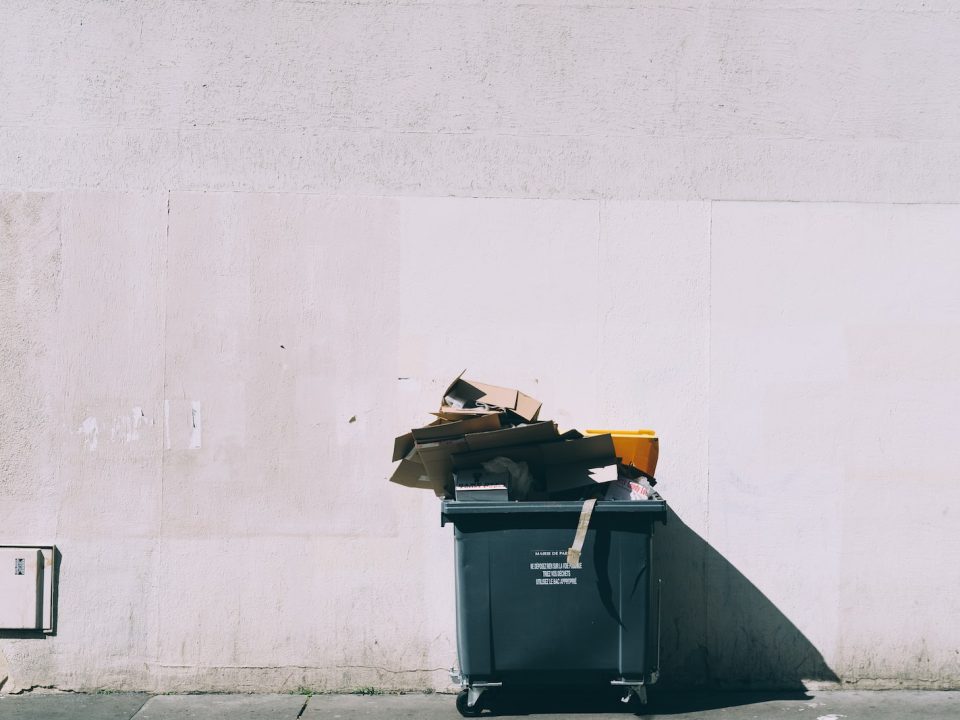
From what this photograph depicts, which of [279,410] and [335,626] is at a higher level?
[279,410]

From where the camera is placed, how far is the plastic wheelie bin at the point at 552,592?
4.88 meters

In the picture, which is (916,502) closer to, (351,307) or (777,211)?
(777,211)

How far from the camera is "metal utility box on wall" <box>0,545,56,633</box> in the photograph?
5641 millimetres

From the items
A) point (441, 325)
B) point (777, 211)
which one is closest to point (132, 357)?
point (441, 325)

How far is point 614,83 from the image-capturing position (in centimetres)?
577

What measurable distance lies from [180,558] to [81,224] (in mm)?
1928

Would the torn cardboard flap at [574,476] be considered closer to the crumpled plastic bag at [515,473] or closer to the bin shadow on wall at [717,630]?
the crumpled plastic bag at [515,473]

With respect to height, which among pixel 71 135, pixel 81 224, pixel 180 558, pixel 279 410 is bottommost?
pixel 180 558

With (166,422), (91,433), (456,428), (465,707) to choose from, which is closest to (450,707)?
(465,707)

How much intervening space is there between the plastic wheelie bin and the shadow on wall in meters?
0.87

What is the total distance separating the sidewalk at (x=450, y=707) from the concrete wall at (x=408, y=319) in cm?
16

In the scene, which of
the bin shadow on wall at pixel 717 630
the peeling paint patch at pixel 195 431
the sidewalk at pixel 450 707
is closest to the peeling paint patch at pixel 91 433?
the peeling paint patch at pixel 195 431

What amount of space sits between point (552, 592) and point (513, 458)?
0.67m

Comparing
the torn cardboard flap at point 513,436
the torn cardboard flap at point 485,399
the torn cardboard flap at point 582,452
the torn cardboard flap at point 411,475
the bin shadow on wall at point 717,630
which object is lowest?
the bin shadow on wall at point 717,630
